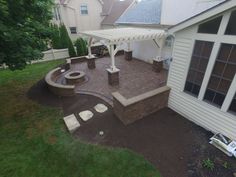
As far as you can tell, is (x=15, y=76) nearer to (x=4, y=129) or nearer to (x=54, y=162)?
(x=4, y=129)

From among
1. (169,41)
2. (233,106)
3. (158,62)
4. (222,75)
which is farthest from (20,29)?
(169,41)

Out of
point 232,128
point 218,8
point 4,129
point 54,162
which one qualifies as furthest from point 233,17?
point 4,129

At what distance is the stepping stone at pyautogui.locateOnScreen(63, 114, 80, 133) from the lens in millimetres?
5465

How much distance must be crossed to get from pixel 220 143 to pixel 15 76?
12828 mm

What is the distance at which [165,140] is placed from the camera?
16.2ft

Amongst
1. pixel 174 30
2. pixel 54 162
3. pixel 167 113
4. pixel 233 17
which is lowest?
pixel 54 162

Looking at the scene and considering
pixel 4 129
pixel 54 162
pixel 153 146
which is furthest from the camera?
pixel 4 129

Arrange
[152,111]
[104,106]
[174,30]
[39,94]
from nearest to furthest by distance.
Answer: [174,30]
[152,111]
[104,106]
[39,94]

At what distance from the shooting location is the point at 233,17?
3711 millimetres

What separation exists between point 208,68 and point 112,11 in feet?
72.0

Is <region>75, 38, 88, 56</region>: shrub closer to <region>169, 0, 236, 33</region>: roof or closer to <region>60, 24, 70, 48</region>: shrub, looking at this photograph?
<region>60, 24, 70, 48</region>: shrub

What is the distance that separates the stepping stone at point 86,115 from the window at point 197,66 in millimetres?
4248

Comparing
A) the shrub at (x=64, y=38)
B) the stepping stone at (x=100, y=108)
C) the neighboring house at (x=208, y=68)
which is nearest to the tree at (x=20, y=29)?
the stepping stone at (x=100, y=108)

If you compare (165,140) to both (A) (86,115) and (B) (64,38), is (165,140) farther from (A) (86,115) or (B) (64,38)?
(B) (64,38)
